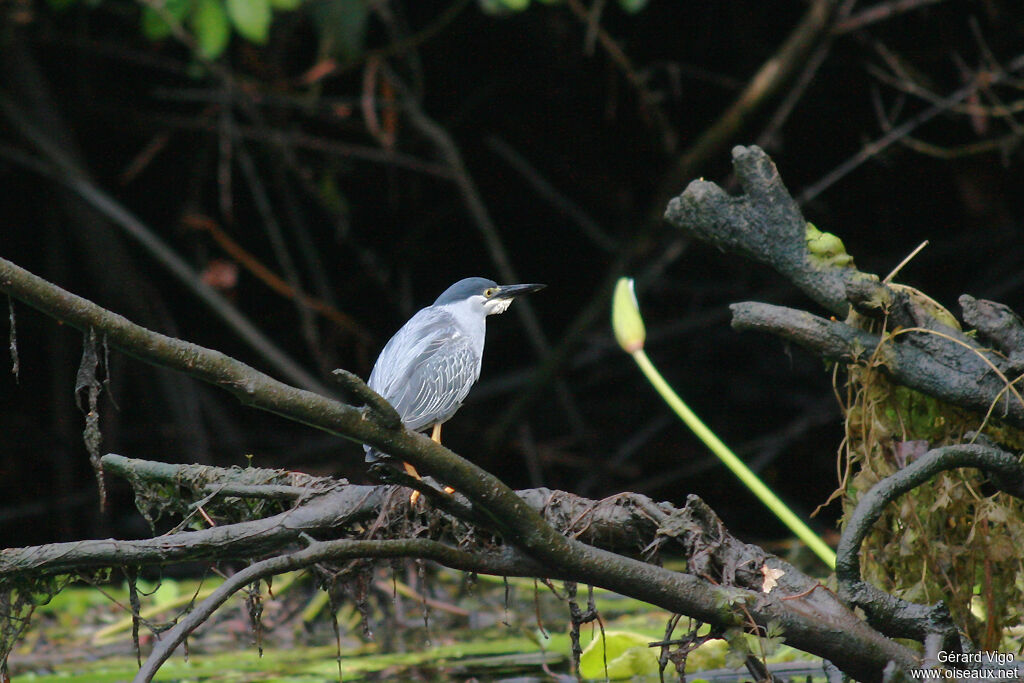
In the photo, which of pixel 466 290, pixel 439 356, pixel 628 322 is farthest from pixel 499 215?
pixel 628 322

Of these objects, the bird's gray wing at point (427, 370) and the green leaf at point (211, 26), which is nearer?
the bird's gray wing at point (427, 370)

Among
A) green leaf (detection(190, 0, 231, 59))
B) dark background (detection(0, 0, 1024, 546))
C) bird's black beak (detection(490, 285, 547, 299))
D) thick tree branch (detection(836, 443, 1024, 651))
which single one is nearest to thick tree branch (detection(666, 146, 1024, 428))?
thick tree branch (detection(836, 443, 1024, 651))

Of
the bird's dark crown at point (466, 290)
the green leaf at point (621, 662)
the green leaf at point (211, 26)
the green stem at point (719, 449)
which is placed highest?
the green leaf at point (211, 26)

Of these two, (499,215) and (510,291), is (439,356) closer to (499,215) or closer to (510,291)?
(510,291)

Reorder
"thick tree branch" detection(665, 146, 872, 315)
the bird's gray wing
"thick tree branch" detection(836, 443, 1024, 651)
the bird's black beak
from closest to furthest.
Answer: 1. "thick tree branch" detection(836, 443, 1024, 651)
2. "thick tree branch" detection(665, 146, 872, 315)
3. the bird's gray wing
4. the bird's black beak

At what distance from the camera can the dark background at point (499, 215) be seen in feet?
14.3

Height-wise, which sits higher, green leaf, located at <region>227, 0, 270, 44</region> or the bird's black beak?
green leaf, located at <region>227, 0, 270, 44</region>

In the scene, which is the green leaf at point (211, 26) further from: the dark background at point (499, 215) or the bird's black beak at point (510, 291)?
the dark background at point (499, 215)

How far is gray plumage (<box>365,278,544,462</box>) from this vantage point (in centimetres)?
237

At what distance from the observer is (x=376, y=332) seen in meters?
5.35

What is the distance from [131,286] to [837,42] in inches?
125

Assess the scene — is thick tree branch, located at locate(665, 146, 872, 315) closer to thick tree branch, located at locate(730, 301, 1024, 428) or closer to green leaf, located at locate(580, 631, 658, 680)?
thick tree branch, located at locate(730, 301, 1024, 428)

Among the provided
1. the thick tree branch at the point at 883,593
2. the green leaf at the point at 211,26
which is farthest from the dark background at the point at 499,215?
the thick tree branch at the point at 883,593

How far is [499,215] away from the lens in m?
5.35
